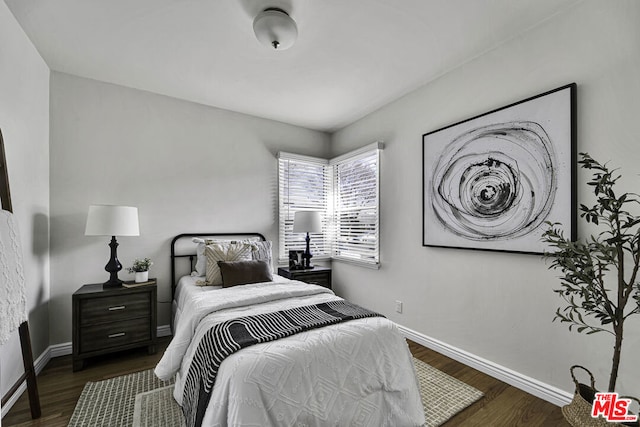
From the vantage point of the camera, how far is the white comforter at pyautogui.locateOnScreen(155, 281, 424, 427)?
1.36m

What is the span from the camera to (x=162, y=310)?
3.24 meters

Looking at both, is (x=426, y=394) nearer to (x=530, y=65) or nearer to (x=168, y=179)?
(x=530, y=65)

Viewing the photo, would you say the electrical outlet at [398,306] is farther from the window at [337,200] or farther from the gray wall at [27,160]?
the gray wall at [27,160]

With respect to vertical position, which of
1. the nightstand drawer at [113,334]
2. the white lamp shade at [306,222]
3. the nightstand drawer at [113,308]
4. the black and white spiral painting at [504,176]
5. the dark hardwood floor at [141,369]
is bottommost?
the dark hardwood floor at [141,369]

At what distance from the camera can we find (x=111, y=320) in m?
2.61

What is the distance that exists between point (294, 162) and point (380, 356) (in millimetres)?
2967

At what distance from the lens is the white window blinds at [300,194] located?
4031 mm

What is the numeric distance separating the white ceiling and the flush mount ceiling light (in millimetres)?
54

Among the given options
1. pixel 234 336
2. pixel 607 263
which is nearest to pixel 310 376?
pixel 234 336

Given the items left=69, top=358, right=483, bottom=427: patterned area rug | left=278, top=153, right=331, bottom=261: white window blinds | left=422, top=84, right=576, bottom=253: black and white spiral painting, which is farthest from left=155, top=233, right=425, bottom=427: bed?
left=278, top=153, right=331, bottom=261: white window blinds

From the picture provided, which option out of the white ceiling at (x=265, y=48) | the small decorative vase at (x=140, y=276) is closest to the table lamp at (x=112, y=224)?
the small decorative vase at (x=140, y=276)

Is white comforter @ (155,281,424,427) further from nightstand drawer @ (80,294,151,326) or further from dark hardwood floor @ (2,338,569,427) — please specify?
nightstand drawer @ (80,294,151,326)

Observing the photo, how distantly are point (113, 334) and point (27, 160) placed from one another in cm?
162

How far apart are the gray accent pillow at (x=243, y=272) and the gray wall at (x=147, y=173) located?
918 mm
